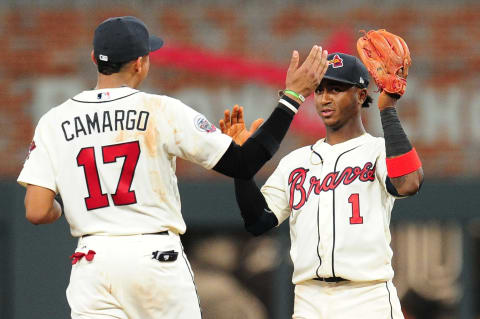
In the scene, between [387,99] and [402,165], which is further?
[387,99]

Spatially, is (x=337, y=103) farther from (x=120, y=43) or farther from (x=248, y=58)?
(x=248, y=58)

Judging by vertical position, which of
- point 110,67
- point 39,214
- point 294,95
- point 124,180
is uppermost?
point 110,67

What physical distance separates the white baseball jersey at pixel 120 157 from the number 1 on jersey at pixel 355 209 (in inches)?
31.7

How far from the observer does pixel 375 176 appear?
4.69m

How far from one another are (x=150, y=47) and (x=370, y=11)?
6.00 meters

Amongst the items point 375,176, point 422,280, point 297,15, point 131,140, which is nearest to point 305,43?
point 297,15

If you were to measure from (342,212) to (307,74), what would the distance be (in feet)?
2.38

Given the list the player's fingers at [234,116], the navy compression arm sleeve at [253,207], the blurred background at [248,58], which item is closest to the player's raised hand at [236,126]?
the player's fingers at [234,116]

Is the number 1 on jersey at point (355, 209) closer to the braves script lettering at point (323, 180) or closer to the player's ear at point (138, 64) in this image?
the braves script lettering at point (323, 180)

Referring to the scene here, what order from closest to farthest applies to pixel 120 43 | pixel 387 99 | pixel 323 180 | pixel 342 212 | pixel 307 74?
→ 1. pixel 120 43
2. pixel 307 74
3. pixel 387 99
4. pixel 342 212
5. pixel 323 180

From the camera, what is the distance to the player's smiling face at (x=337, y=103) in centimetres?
486

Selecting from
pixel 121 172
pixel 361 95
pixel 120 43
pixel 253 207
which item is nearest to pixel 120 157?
pixel 121 172

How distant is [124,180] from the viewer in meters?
4.05

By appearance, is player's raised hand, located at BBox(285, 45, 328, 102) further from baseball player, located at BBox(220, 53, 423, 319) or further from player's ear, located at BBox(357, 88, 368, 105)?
player's ear, located at BBox(357, 88, 368, 105)
